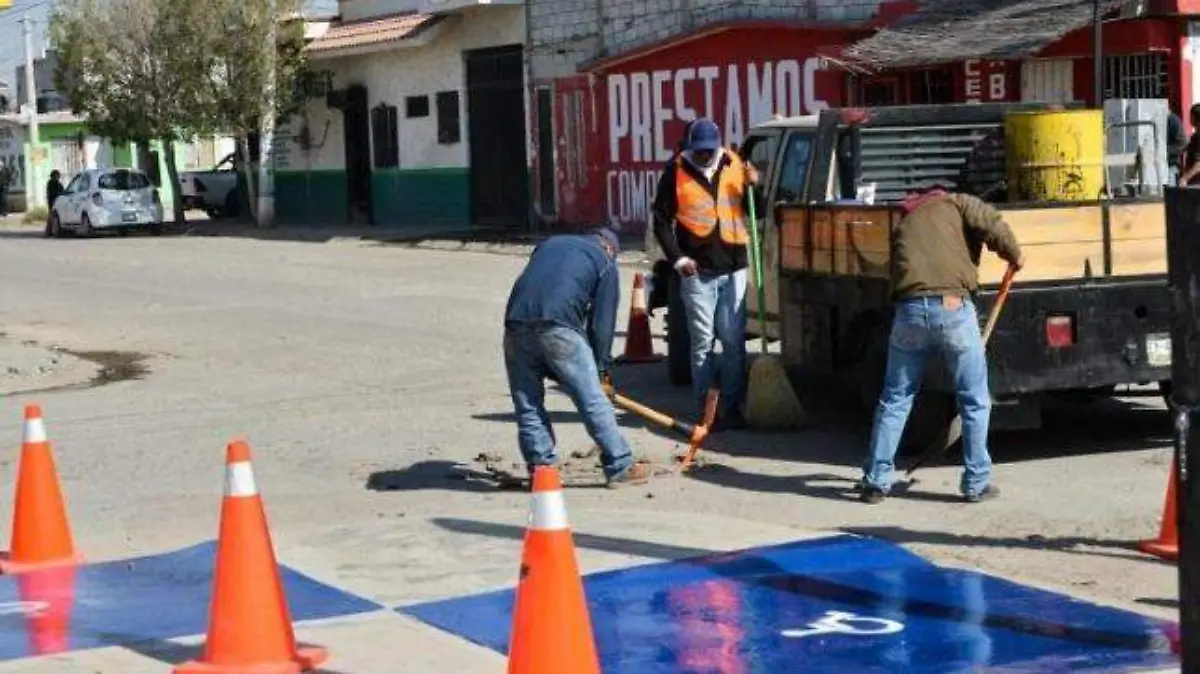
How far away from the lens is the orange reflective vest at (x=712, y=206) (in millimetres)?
11680

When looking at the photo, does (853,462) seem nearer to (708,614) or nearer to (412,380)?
(708,614)

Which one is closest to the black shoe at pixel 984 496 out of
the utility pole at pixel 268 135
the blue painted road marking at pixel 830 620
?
the blue painted road marking at pixel 830 620

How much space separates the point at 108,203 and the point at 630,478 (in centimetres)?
3452

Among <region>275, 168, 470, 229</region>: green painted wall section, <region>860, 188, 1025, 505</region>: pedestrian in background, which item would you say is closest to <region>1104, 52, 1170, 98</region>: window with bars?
<region>860, 188, 1025, 505</region>: pedestrian in background

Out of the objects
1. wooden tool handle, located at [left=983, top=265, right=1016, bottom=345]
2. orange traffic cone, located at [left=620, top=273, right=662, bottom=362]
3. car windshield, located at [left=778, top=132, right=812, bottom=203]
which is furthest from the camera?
orange traffic cone, located at [left=620, top=273, right=662, bottom=362]

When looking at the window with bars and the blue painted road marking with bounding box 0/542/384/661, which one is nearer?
the blue painted road marking with bounding box 0/542/384/661

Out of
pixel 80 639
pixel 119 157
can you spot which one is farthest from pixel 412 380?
pixel 119 157

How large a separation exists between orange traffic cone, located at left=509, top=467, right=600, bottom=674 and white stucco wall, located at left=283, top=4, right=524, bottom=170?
3198cm

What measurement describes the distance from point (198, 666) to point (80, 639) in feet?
3.26

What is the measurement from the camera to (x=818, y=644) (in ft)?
23.3

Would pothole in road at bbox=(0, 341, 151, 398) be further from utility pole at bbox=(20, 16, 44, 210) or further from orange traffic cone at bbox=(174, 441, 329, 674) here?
utility pole at bbox=(20, 16, 44, 210)

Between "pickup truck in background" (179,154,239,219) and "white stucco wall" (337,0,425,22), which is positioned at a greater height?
"white stucco wall" (337,0,425,22)

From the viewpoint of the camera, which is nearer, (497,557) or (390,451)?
(497,557)

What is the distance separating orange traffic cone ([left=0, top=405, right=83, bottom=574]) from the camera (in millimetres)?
8812
